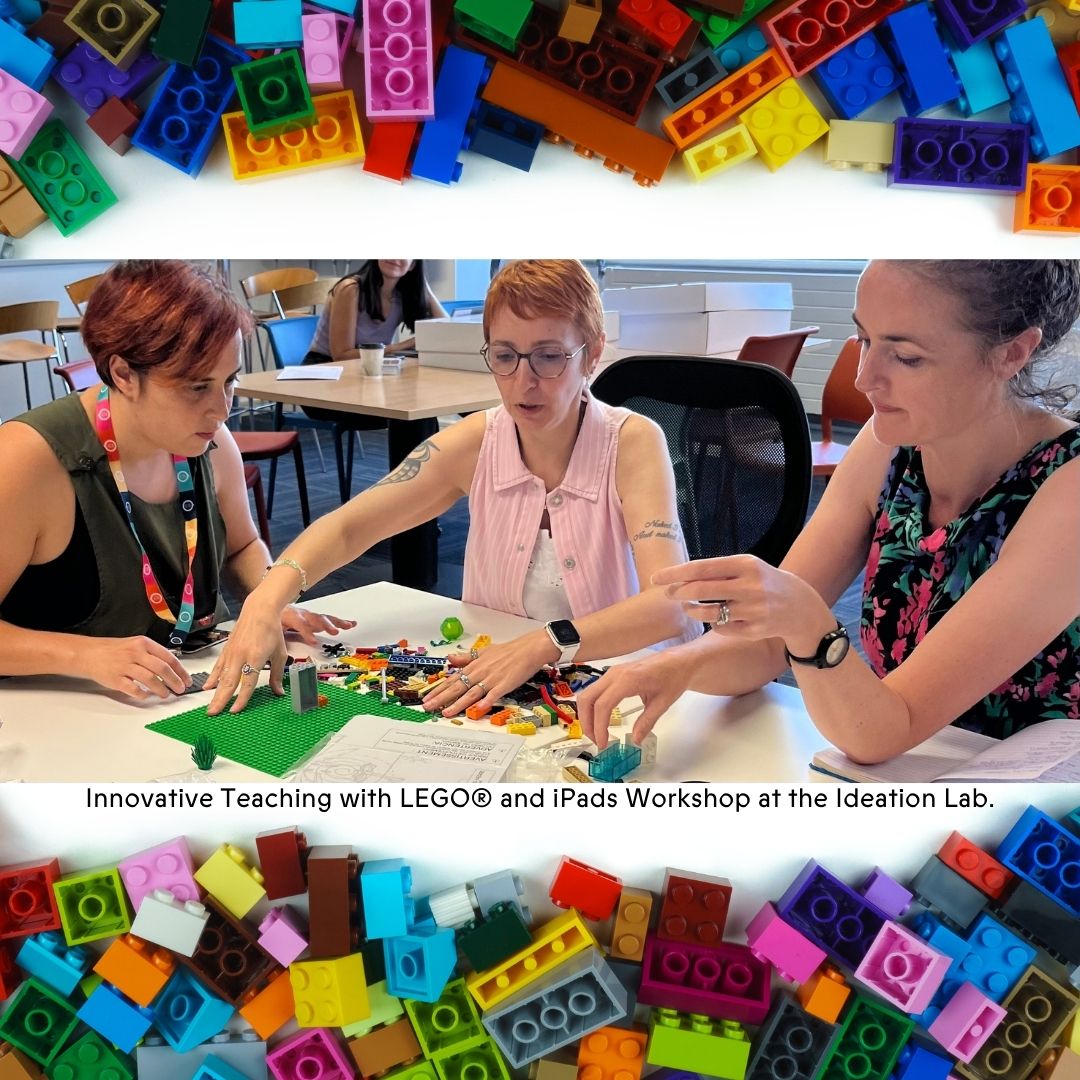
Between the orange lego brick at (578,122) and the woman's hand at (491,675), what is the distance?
2.26ft

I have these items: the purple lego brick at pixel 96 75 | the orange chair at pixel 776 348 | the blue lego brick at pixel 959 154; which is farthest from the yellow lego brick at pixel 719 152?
the orange chair at pixel 776 348

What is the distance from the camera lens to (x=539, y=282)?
5.24ft

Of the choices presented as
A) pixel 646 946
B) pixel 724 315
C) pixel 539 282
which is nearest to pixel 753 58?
pixel 646 946

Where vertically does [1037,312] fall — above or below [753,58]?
below

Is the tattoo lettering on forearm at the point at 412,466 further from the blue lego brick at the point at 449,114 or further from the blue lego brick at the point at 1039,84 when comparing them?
the blue lego brick at the point at 1039,84

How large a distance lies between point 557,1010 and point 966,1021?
0.33 metres

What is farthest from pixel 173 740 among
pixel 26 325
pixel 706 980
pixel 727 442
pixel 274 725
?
pixel 26 325

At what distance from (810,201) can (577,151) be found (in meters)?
0.17

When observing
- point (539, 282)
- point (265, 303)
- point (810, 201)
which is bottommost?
point (265, 303)

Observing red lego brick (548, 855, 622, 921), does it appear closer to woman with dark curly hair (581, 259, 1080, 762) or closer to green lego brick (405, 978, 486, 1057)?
green lego brick (405, 978, 486, 1057)

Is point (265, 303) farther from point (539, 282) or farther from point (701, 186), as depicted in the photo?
point (701, 186)

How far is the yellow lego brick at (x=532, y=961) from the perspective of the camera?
2.92ft

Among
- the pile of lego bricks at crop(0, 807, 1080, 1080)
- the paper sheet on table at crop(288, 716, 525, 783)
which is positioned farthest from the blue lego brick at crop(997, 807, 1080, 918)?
the paper sheet on table at crop(288, 716, 525, 783)

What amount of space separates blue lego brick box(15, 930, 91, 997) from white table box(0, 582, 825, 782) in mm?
222
